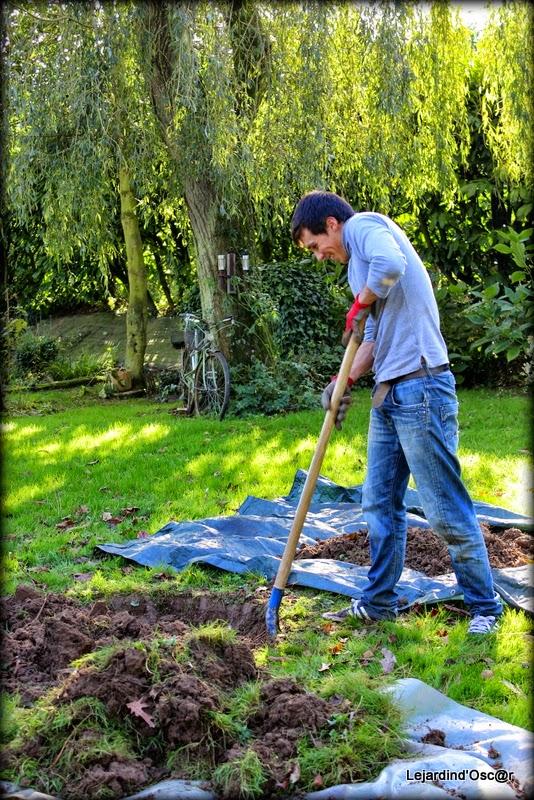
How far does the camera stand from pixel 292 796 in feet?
8.16

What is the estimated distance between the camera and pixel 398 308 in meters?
3.54

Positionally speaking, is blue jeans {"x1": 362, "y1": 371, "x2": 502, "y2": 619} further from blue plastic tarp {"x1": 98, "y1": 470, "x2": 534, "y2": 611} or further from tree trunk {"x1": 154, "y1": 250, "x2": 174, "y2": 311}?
tree trunk {"x1": 154, "y1": 250, "x2": 174, "y2": 311}

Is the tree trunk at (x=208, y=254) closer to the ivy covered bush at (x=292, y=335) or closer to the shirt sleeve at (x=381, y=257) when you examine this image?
the ivy covered bush at (x=292, y=335)

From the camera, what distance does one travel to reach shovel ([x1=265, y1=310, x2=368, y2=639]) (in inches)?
143

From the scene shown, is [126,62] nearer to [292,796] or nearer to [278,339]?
[278,339]

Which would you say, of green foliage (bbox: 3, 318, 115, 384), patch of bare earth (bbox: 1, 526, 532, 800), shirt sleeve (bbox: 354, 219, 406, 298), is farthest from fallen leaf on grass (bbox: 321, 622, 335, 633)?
green foliage (bbox: 3, 318, 115, 384)

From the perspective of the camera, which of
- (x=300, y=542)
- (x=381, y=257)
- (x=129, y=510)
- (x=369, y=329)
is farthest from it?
(x=129, y=510)

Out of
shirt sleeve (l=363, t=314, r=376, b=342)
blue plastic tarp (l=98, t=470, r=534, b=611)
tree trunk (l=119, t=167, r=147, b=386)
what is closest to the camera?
shirt sleeve (l=363, t=314, r=376, b=342)

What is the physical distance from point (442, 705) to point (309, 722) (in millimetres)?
529

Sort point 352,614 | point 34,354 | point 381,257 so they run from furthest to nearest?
point 34,354
point 352,614
point 381,257

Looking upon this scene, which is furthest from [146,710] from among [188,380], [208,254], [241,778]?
[208,254]

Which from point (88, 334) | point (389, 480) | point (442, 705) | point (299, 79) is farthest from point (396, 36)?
point (88, 334)

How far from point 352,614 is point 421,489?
776mm

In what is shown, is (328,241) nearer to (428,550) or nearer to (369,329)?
(369,329)
